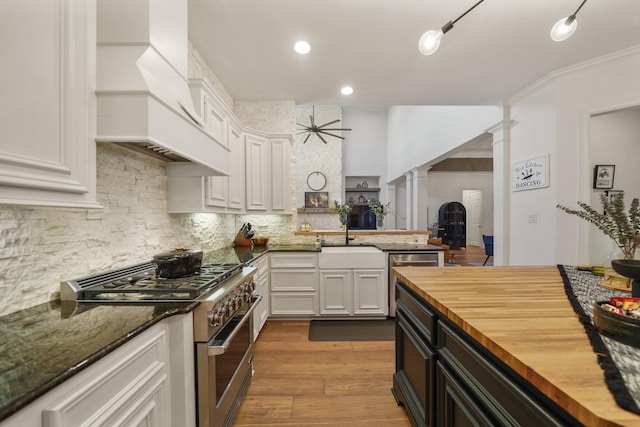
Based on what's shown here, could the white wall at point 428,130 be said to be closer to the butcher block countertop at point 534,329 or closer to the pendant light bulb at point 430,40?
the pendant light bulb at point 430,40

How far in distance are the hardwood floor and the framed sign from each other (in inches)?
105

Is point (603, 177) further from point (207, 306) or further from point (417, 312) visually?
point (207, 306)

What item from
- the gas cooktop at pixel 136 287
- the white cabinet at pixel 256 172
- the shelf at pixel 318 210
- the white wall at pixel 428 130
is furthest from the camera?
the shelf at pixel 318 210

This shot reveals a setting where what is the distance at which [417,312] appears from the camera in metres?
1.55

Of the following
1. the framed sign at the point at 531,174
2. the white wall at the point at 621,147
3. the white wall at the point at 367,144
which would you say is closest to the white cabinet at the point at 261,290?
the framed sign at the point at 531,174

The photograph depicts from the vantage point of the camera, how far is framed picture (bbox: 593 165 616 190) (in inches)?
131

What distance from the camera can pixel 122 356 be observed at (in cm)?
94

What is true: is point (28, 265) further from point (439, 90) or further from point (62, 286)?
point (439, 90)

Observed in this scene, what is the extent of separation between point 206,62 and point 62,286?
253 cm

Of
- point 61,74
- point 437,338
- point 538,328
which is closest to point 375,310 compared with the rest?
point 437,338

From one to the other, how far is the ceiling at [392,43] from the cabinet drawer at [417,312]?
7.04 ft

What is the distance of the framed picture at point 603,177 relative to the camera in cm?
333

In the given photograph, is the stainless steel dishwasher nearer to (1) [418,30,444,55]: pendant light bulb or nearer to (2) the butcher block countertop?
(2) the butcher block countertop

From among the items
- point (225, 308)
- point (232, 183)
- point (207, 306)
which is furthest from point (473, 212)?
point (207, 306)
